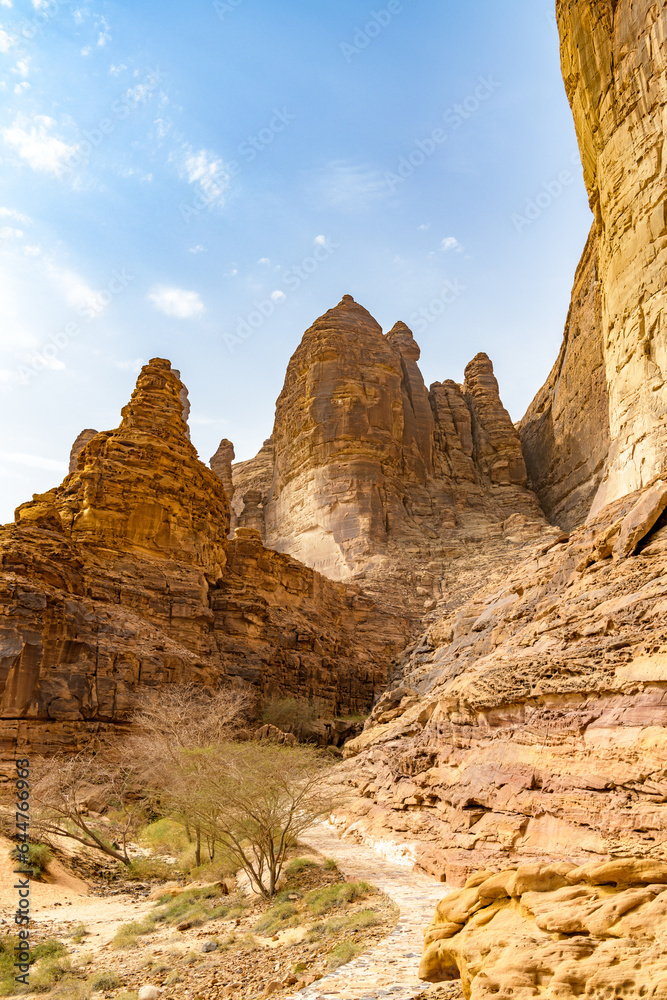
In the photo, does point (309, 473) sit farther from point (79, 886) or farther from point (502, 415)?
point (79, 886)

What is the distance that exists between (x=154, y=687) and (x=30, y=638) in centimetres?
549

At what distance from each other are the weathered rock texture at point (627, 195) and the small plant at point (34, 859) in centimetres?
1750

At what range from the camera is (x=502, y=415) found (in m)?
65.1

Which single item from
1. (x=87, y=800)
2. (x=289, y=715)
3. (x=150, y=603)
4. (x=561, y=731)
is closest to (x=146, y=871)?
(x=87, y=800)

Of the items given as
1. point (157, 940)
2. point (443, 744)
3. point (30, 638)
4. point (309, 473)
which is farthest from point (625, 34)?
point (309, 473)

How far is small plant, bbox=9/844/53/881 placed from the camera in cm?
1519

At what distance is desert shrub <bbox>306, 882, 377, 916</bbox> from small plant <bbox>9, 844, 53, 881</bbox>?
8.22m

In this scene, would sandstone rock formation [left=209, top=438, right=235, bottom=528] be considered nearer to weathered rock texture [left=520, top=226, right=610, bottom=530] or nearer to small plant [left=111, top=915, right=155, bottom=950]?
weathered rock texture [left=520, top=226, right=610, bottom=530]

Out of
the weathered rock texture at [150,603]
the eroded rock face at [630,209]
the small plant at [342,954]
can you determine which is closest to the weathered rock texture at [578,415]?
the weathered rock texture at [150,603]

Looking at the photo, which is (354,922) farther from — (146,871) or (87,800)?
(87,800)

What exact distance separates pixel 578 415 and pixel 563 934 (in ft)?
161

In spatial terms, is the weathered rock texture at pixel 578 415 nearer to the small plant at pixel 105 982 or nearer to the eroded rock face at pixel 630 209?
the eroded rock face at pixel 630 209

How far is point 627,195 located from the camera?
17922 millimetres

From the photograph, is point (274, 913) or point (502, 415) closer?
point (274, 913)
